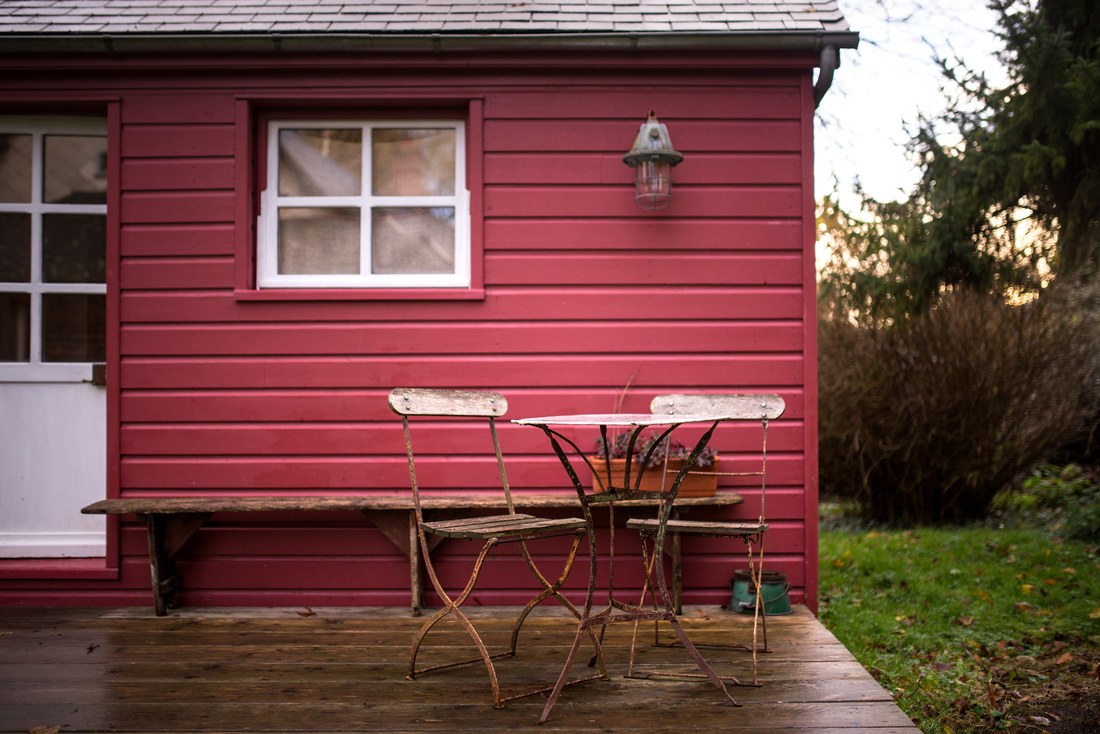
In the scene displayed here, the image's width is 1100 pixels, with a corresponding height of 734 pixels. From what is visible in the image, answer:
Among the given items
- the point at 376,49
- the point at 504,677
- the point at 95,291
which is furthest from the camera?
the point at 95,291

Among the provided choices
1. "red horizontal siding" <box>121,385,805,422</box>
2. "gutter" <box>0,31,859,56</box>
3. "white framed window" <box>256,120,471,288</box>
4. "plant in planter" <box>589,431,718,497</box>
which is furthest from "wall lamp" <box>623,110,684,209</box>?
"plant in planter" <box>589,431,718,497</box>

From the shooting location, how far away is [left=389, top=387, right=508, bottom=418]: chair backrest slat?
3.43 metres

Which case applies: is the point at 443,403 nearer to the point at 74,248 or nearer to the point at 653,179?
the point at 653,179

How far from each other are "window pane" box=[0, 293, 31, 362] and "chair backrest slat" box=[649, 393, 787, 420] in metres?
3.31

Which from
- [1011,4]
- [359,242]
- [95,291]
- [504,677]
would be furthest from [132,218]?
[1011,4]

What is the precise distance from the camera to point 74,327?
486cm

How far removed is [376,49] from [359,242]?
93cm

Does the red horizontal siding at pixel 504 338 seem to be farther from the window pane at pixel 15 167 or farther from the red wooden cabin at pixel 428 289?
the window pane at pixel 15 167

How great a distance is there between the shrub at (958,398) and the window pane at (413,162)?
4.50 meters

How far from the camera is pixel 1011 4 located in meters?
8.51

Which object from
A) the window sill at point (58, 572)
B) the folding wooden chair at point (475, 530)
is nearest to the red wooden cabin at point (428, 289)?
the window sill at point (58, 572)

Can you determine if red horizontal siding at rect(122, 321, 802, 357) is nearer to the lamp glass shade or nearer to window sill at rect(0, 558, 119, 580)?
the lamp glass shade

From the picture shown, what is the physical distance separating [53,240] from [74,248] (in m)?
0.11

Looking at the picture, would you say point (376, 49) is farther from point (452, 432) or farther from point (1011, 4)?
point (1011, 4)
